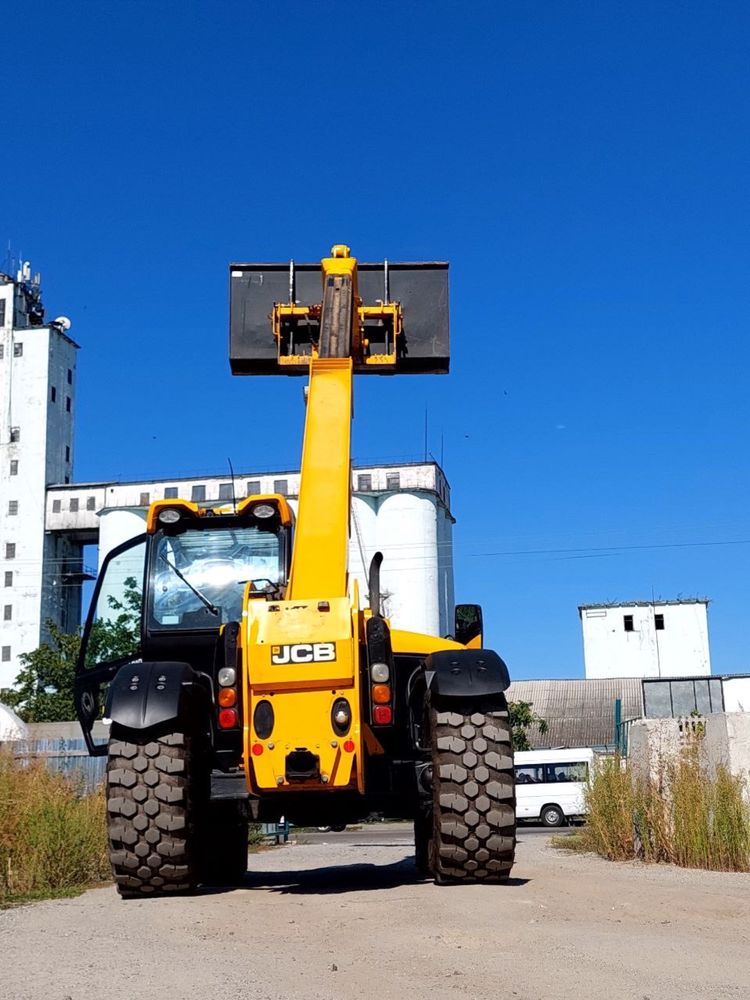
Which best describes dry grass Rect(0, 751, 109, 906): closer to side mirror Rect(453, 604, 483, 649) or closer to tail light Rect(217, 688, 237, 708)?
tail light Rect(217, 688, 237, 708)

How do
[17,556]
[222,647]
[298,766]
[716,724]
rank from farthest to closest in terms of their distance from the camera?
[17,556] → [716,724] → [222,647] → [298,766]

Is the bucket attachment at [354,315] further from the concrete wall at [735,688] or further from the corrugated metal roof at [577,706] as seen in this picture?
the corrugated metal roof at [577,706]

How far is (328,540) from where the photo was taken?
9930 millimetres

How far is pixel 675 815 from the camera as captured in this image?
14.4 meters

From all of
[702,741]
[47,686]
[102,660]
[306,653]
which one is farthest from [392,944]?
[47,686]

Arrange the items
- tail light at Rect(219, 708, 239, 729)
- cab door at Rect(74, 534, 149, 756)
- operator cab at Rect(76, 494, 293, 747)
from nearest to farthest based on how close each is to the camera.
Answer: tail light at Rect(219, 708, 239, 729) < cab door at Rect(74, 534, 149, 756) < operator cab at Rect(76, 494, 293, 747)

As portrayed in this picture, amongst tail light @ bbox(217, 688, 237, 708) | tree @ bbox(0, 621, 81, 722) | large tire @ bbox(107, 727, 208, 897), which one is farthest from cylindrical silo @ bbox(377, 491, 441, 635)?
tail light @ bbox(217, 688, 237, 708)

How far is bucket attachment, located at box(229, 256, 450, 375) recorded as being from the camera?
12258mm

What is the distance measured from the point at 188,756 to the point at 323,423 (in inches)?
125

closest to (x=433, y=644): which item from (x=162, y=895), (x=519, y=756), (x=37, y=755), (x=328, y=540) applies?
(x=328, y=540)

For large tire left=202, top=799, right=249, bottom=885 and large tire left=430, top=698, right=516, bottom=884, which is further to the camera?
large tire left=202, top=799, right=249, bottom=885

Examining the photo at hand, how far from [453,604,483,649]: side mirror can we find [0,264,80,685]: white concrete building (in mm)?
83923

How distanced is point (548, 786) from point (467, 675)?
34.8 m

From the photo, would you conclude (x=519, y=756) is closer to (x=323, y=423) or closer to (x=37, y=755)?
(x=37, y=755)
